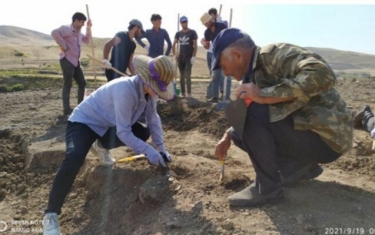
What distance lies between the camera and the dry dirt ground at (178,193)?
8.23 feet

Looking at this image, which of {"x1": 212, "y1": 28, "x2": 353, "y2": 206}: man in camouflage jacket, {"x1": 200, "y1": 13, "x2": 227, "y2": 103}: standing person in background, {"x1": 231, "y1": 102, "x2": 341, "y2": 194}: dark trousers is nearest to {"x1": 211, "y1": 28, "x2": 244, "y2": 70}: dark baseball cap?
{"x1": 212, "y1": 28, "x2": 353, "y2": 206}: man in camouflage jacket

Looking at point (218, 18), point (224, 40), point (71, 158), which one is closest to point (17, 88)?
point (218, 18)

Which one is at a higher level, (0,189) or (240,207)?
(240,207)

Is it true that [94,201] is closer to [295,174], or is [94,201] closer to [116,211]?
[116,211]

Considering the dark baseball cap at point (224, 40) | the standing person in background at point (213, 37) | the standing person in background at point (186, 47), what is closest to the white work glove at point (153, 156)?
the dark baseball cap at point (224, 40)

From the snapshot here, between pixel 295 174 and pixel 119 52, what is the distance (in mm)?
4146

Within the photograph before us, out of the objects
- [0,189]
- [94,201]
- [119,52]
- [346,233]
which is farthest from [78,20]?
[346,233]

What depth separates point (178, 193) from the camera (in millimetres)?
2984

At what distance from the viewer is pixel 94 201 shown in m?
3.57

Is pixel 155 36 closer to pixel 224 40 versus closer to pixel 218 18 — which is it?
pixel 218 18

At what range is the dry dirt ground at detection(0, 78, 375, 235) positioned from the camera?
2510 mm

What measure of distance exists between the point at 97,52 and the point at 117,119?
44302 millimetres
